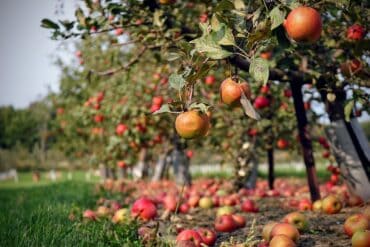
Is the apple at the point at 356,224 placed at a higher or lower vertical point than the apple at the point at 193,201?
lower

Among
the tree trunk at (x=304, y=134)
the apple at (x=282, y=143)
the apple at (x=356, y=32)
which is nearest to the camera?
the apple at (x=356, y=32)

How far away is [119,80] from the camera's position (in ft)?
32.5

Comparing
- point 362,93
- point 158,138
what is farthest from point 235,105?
point 158,138

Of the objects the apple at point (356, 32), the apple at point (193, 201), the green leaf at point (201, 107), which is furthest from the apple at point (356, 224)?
the apple at point (193, 201)

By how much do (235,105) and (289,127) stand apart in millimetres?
5062

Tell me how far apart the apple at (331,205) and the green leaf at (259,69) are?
9.47 ft

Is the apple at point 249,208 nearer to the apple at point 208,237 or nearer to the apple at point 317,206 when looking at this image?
the apple at point 317,206

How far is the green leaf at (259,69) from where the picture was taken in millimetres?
1877

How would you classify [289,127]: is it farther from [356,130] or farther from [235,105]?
[235,105]

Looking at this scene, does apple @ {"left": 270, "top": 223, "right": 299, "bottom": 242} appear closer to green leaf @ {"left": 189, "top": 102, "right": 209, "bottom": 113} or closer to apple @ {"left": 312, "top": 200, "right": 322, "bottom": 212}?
green leaf @ {"left": 189, "top": 102, "right": 209, "bottom": 113}

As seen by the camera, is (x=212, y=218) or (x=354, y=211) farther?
(x=212, y=218)

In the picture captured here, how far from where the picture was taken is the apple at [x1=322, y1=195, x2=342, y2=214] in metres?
4.30

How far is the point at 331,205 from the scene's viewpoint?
432 centimetres

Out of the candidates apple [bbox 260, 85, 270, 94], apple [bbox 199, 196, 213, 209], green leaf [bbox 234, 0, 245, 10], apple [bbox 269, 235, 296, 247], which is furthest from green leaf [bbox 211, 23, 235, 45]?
apple [bbox 199, 196, 213, 209]
